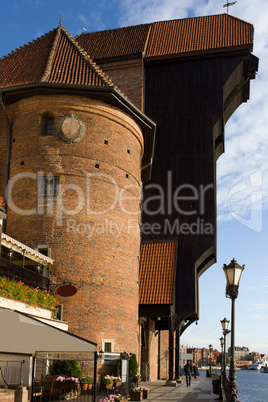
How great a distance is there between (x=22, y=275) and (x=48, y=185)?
4656mm

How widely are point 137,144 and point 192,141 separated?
28.8ft

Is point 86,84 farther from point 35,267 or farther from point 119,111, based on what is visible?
point 35,267

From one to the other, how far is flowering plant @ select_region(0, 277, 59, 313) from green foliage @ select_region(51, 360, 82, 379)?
6.64 ft

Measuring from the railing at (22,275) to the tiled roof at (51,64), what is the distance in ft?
27.0

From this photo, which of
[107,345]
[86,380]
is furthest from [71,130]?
[86,380]

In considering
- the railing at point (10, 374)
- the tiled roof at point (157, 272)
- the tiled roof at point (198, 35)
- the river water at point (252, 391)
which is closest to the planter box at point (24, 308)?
the railing at point (10, 374)

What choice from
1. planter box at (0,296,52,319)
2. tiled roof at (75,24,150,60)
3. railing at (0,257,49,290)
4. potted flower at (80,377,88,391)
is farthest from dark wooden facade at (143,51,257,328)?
planter box at (0,296,52,319)

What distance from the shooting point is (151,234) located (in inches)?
1238

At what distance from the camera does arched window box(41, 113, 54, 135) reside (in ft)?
71.2

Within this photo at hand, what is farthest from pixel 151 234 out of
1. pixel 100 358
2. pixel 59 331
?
pixel 59 331

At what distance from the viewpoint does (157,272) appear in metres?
27.4

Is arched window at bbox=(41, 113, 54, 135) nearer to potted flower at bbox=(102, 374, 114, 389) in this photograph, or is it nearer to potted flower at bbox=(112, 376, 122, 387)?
potted flower at bbox=(102, 374, 114, 389)

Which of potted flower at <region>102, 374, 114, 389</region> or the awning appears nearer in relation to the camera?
the awning

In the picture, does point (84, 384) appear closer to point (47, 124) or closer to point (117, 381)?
point (117, 381)
